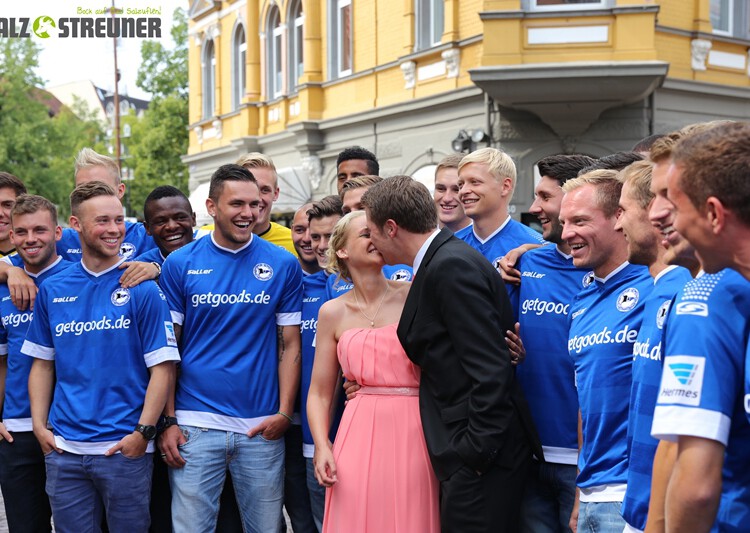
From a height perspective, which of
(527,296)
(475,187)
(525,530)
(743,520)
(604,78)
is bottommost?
(525,530)

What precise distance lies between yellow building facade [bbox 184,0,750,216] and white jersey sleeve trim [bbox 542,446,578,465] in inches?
441

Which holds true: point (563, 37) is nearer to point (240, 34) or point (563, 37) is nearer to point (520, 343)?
point (520, 343)

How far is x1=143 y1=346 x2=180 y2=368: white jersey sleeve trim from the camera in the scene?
17.3 ft

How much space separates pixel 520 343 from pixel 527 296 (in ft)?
1.00

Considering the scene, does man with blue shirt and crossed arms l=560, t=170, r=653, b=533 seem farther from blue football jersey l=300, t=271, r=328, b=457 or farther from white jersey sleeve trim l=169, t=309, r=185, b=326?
white jersey sleeve trim l=169, t=309, r=185, b=326

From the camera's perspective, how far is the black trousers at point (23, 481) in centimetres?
591

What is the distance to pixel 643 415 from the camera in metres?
3.12

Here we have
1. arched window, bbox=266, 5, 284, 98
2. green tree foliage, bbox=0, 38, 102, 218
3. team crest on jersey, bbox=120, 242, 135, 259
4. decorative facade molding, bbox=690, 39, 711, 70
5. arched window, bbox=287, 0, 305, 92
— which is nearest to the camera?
team crest on jersey, bbox=120, 242, 135, 259

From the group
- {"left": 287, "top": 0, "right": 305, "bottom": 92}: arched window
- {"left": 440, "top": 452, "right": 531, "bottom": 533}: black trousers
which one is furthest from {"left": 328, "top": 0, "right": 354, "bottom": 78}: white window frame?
{"left": 440, "top": 452, "right": 531, "bottom": 533}: black trousers

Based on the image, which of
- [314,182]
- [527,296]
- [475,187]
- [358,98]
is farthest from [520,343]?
[314,182]

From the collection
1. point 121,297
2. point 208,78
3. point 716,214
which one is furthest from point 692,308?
point 208,78

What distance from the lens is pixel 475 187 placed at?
5.38 meters

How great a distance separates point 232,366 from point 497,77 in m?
10.7

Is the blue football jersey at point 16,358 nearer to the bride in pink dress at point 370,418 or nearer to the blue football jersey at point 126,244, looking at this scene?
the blue football jersey at point 126,244
